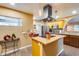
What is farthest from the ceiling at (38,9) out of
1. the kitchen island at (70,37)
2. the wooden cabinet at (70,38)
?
the wooden cabinet at (70,38)

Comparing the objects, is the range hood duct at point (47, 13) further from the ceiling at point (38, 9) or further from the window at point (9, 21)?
the window at point (9, 21)

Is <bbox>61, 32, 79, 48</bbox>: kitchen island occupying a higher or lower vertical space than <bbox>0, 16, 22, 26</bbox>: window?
lower

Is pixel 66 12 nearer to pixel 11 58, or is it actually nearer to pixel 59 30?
pixel 59 30

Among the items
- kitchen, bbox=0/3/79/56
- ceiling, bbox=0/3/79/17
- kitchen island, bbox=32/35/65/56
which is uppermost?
ceiling, bbox=0/3/79/17

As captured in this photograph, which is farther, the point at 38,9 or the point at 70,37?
the point at 70,37

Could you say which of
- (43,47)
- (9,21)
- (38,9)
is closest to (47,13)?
(38,9)

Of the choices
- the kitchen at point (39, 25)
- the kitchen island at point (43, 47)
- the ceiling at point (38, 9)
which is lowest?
the kitchen island at point (43, 47)

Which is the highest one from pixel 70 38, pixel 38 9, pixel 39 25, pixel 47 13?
pixel 38 9

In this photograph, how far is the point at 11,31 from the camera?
182 centimetres

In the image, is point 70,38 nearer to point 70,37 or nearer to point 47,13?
point 70,37

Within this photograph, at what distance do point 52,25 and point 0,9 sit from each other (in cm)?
120

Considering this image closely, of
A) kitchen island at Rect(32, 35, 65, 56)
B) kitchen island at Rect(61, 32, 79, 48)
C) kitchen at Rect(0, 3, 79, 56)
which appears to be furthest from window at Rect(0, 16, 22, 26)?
kitchen island at Rect(61, 32, 79, 48)

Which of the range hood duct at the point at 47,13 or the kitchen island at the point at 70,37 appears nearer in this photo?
the range hood duct at the point at 47,13

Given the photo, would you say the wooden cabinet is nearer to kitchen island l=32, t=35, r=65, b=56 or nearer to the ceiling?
kitchen island l=32, t=35, r=65, b=56
